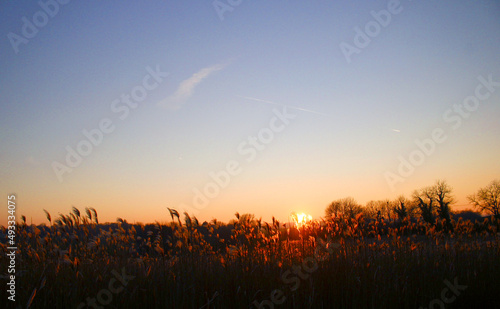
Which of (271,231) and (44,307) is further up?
(271,231)

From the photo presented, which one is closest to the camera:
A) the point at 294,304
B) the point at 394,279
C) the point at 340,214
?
the point at 294,304

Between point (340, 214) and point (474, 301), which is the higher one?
point (340, 214)

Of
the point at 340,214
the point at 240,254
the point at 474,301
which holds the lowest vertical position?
the point at 474,301

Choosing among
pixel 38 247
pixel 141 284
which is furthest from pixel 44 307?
pixel 38 247

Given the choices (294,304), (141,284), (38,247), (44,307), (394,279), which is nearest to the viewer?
(44,307)

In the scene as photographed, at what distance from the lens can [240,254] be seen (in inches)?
226

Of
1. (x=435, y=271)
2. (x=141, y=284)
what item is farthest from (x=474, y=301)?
(x=141, y=284)

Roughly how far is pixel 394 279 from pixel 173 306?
3499 mm

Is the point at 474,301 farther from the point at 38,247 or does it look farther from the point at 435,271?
the point at 38,247

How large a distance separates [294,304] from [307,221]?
14.1 feet

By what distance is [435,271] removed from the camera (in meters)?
5.84

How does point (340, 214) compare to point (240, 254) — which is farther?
point (340, 214)

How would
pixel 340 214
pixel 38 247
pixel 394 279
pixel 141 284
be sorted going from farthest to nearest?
pixel 340 214
pixel 38 247
pixel 394 279
pixel 141 284

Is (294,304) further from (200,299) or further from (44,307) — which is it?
(44,307)
